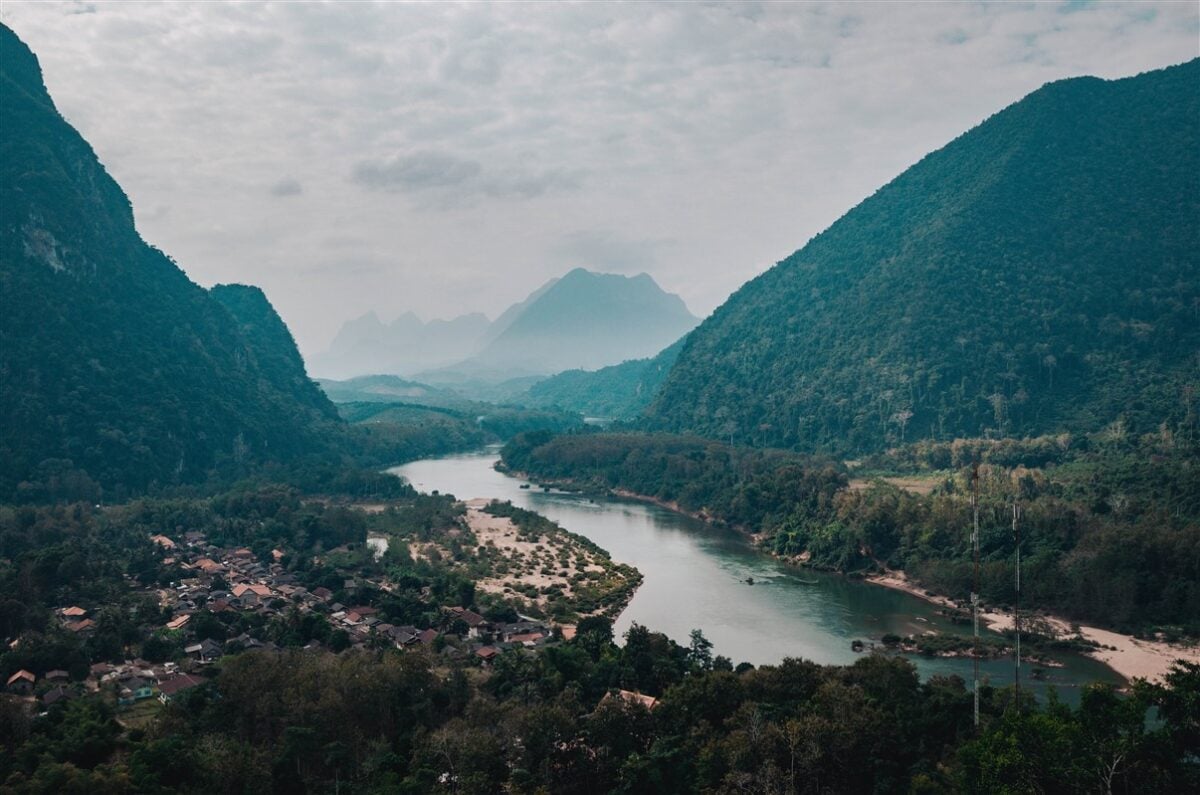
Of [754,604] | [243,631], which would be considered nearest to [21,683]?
[243,631]

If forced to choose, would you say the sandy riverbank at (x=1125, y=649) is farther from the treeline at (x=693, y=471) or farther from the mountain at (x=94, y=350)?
the mountain at (x=94, y=350)

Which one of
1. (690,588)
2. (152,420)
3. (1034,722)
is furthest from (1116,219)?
(152,420)

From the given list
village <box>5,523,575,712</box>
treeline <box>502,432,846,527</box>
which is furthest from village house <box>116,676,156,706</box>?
treeline <box>502,432,846,527</box>

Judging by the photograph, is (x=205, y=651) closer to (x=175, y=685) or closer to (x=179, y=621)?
(x=179, y=621)

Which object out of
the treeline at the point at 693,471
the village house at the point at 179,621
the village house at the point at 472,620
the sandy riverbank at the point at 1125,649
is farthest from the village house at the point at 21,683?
the treeline at the point at 693,471

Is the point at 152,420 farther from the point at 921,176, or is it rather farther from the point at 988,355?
the point at 921,176

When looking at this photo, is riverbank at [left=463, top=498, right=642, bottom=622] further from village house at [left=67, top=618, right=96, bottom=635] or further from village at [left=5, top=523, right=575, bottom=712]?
village house at [left=67, top=618, right=96, bottom=635]
